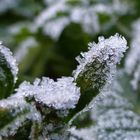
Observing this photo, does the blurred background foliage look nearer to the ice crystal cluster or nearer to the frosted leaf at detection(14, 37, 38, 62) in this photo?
the frosted leaf at detection(14, 37, 38, 62)

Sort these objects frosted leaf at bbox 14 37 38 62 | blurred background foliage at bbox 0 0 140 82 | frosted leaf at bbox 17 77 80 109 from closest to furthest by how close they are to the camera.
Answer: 1. frosted leaf at bbox 17 77 80 109
2. blurred background foliage at bbox 0 0 140 82
3. frosted leaf at bbox 14 37 38 62

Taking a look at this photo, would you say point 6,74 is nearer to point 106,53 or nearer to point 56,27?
point 106,53

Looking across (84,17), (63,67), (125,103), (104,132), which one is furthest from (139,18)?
(104,132)

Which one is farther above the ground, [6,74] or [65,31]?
[65,31]

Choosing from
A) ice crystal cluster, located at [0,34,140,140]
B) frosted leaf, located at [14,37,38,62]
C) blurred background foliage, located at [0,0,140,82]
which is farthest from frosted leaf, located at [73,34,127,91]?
frosted leaf, located at [14,37,38,62]

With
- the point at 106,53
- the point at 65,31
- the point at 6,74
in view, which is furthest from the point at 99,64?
the point at 65,31
